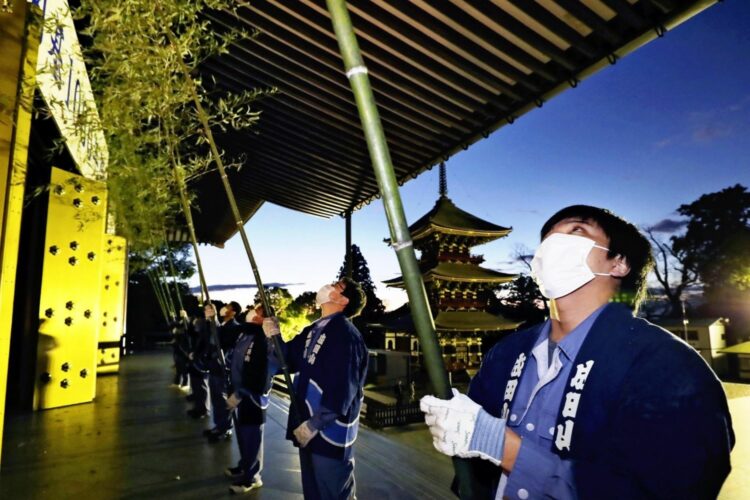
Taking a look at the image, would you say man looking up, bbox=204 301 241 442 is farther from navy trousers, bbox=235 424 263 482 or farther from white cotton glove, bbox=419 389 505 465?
white cotton glove, bbox=419 389 505 465

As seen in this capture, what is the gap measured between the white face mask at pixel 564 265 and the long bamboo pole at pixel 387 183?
26.7 inches

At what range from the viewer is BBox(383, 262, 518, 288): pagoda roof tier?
54.4 feet

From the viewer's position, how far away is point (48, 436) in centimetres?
537

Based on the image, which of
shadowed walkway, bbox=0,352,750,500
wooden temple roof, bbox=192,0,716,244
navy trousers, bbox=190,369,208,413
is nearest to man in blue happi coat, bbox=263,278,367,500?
shadowed walkway, bbox=0,352,750,500

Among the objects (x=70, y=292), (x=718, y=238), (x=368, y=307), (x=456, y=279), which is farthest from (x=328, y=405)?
(x=718, y=238)

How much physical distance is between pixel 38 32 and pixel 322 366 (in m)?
3.54

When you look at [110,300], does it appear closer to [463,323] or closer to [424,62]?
[424,62]

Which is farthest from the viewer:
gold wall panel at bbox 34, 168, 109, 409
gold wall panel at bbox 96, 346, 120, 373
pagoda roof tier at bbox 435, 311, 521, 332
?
pagoda roof tier at bbox 435, 311, 521, 332

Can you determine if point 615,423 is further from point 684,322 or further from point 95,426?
point 684,322

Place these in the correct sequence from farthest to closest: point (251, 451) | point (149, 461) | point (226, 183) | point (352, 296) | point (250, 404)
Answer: point (149, 461) < point (250, 404) < point (251, 451) < point (352, 296) < point (226, 183)

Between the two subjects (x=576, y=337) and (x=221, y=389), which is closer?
(x=576, y=337)

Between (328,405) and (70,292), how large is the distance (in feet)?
22.0

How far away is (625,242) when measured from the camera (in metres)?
1.45

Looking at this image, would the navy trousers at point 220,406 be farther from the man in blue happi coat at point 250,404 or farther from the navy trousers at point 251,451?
the navy trousers at point 251,451
